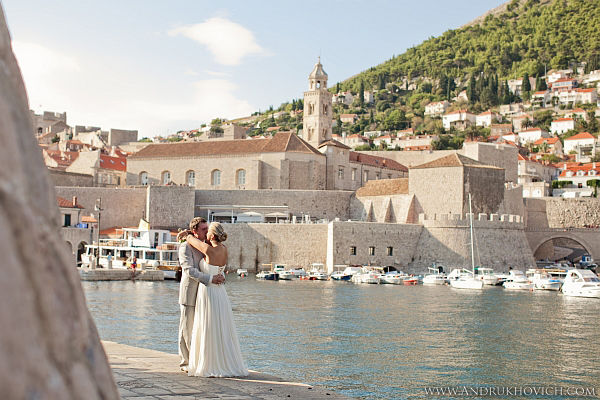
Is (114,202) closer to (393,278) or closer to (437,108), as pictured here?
(393,278)

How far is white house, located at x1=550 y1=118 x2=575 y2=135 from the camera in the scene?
291ft

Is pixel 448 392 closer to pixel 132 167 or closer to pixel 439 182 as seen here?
pixel 439 182

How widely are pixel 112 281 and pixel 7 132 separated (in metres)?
31.7

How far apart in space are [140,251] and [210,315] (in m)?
33.3

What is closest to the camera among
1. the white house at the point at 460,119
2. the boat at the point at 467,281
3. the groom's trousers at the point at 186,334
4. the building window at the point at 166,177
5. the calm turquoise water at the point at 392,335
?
the groom's trousers at the point at 186,334

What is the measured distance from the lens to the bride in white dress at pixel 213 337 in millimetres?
5969

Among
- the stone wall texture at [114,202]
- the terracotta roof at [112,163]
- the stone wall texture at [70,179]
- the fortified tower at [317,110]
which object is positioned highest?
the fortified tower at [317,110]

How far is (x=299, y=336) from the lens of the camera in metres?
14.9

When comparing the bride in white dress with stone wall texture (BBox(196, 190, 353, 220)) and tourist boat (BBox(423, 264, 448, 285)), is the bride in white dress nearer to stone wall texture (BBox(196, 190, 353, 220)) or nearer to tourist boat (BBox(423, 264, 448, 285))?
tourist boat (BBox(423, 264, 448, 285))

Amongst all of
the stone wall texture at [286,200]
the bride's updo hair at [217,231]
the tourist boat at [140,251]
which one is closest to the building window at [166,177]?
the stone wall texture at [286,200]

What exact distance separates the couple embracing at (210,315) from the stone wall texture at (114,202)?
38711mm

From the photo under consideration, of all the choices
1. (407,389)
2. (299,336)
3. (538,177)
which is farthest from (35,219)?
(538,177)

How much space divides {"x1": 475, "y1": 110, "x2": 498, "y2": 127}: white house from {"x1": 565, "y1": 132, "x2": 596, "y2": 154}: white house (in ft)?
53.8

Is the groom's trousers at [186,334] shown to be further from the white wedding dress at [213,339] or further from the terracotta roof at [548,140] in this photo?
the terracotta roof at [548,140]
